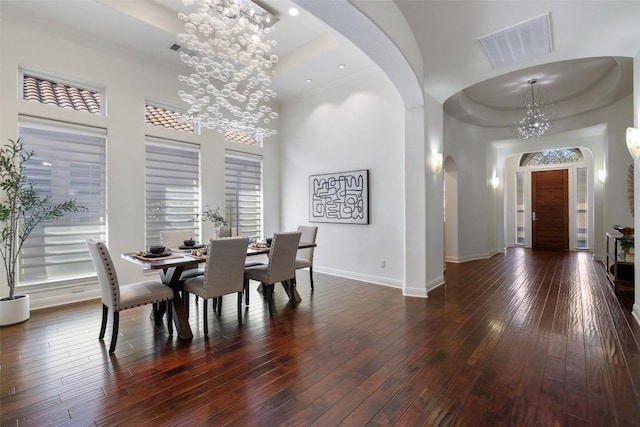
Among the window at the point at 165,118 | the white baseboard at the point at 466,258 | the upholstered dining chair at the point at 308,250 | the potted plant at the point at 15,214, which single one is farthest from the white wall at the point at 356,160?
the potted plant at the point at 15,214

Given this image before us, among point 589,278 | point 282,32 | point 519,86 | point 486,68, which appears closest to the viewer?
point 486,68

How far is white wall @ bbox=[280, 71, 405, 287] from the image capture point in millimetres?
4934

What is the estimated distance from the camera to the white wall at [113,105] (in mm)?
3672

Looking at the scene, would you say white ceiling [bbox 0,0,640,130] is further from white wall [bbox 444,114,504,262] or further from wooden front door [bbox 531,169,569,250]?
wooden front door [bbox 531,169,569,250]

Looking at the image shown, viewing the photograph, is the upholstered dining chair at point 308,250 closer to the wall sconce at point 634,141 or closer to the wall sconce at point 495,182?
the wall sconce at point 634,141

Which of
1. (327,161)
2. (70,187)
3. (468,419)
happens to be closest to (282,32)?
(327,161)

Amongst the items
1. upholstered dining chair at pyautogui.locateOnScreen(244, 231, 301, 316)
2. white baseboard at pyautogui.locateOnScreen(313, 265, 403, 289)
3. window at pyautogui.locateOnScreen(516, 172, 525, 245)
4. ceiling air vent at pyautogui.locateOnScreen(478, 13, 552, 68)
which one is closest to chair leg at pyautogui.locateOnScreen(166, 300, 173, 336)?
upholstered dining chair at pyautogui.locateOnScreen(244, 231, 301, 316)

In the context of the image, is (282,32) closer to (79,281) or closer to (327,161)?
(327,161)

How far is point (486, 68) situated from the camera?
3930mm

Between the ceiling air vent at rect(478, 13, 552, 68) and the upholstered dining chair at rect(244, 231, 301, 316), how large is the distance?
3.25 metres

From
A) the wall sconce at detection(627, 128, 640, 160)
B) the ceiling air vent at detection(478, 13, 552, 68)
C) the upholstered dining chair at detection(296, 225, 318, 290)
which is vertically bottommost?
the upholstered dining chair at detection(296, 225, 318, 290)

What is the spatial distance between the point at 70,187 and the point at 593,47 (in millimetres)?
6946

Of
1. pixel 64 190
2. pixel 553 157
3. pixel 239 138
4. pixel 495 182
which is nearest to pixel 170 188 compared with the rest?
pixel 64 190

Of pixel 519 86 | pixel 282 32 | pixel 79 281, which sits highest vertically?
pixel 282 32
